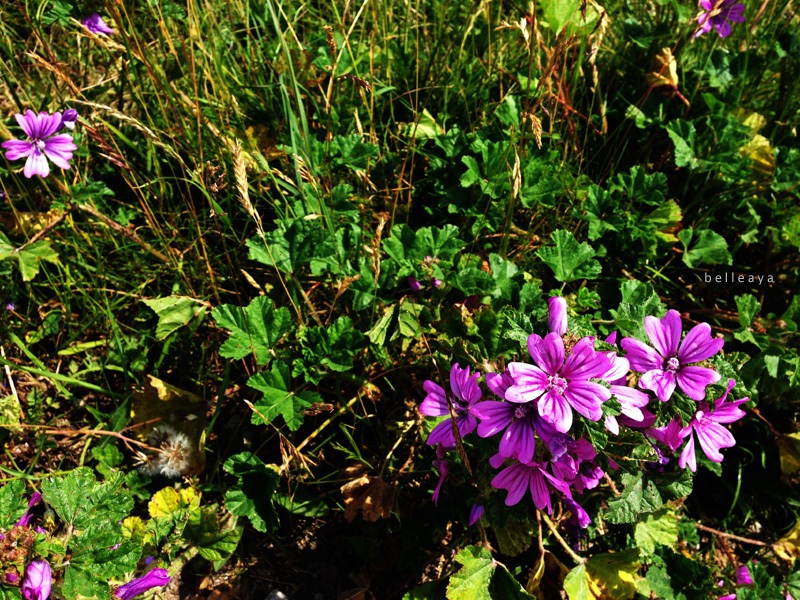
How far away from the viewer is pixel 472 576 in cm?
224

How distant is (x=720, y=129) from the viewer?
3.12m

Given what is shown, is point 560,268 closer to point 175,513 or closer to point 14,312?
point 175,513

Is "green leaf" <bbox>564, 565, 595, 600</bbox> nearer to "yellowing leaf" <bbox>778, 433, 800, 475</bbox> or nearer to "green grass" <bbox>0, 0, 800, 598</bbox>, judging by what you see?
"green grass" <bbox>0, 0, 800, 598</bbox>

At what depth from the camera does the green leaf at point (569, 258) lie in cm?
264

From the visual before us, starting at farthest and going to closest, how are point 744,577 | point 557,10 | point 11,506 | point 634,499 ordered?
point 557,10 → point 744,577 → point 634,499 → point 11,506

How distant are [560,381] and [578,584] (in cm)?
102

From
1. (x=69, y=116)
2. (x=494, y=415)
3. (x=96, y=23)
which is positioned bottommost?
(x=494, y=415)

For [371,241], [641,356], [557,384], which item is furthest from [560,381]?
[371,241]

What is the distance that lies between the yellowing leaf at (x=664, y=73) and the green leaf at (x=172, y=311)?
89.0 inches

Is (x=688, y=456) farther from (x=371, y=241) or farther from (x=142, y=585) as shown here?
(x=142, y=585)

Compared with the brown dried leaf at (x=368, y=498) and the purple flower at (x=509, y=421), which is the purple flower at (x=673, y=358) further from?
the brown dried leaf at (x=368, y=498)

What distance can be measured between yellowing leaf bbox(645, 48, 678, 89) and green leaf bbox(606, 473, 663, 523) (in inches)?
72.4

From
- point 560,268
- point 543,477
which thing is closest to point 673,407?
point 543,477

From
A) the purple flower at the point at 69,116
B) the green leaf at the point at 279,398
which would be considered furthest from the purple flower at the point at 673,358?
the purple flower at the point at 69,116
